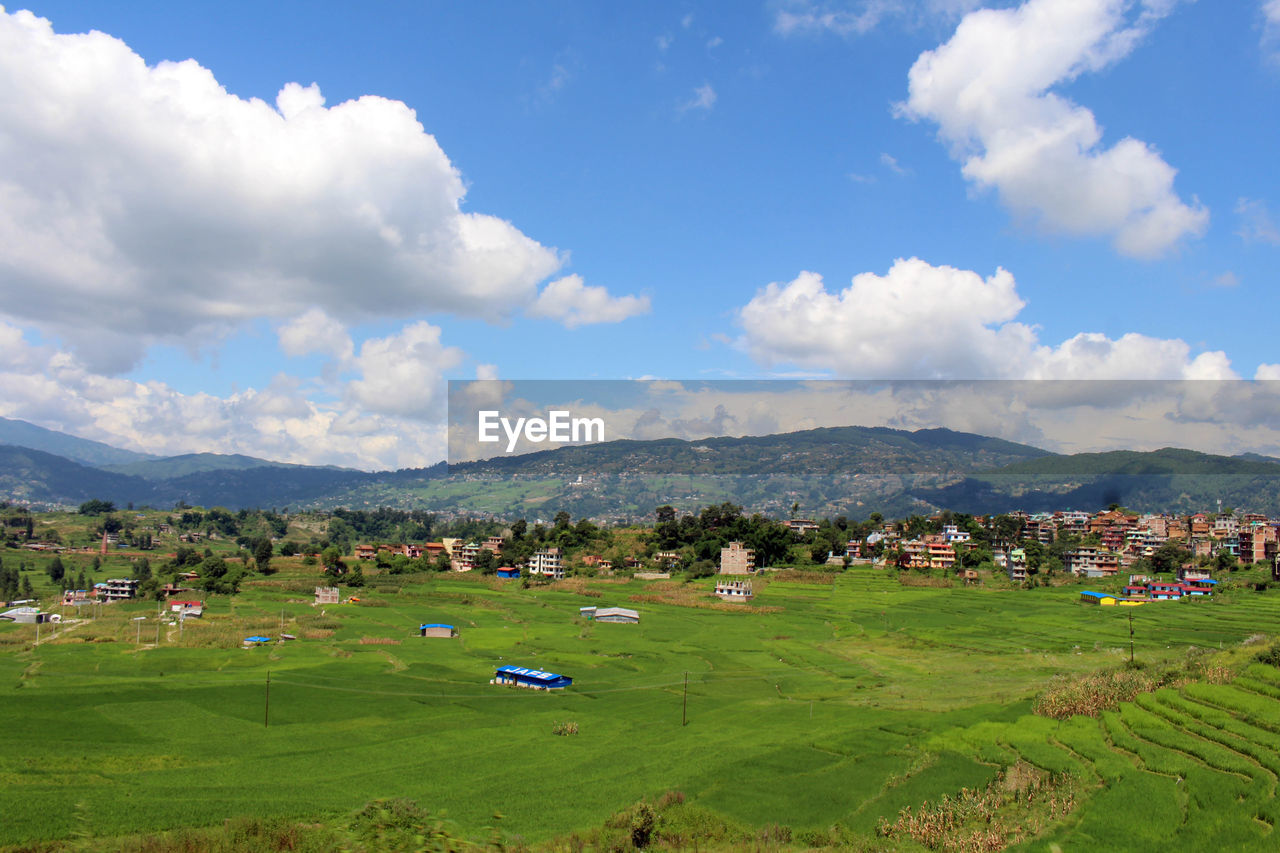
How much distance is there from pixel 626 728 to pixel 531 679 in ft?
28.6

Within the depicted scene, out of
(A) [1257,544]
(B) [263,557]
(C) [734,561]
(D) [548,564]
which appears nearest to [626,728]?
(C) [734,561]

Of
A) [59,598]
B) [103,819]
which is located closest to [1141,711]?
[103,819]

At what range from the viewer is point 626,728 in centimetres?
2939

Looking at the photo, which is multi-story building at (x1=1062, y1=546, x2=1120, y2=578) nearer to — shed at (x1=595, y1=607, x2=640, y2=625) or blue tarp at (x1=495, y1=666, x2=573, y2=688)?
shed at (x1=595, y1=607, x2=640, y2=625)

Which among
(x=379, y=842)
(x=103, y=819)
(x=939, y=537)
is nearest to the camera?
(x=379, y=842)

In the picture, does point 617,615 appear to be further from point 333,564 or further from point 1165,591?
point 1165,591

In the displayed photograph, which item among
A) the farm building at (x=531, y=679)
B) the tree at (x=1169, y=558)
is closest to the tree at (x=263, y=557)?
the farm building at (x=531, y=679)

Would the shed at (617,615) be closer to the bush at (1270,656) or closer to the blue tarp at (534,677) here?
the blue tarp at (534,677)

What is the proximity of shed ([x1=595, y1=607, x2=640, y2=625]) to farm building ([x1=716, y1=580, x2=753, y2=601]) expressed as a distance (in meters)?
13.1

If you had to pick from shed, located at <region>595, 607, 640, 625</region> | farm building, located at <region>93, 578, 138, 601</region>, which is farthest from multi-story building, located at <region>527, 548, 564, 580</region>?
farm building, located at <region>93, 578, 138, 601</region>

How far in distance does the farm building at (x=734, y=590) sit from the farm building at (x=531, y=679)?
34.3 metres

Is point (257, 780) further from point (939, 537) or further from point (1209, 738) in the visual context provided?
point (939, 537)

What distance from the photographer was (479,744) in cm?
2659

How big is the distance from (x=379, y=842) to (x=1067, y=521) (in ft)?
419
